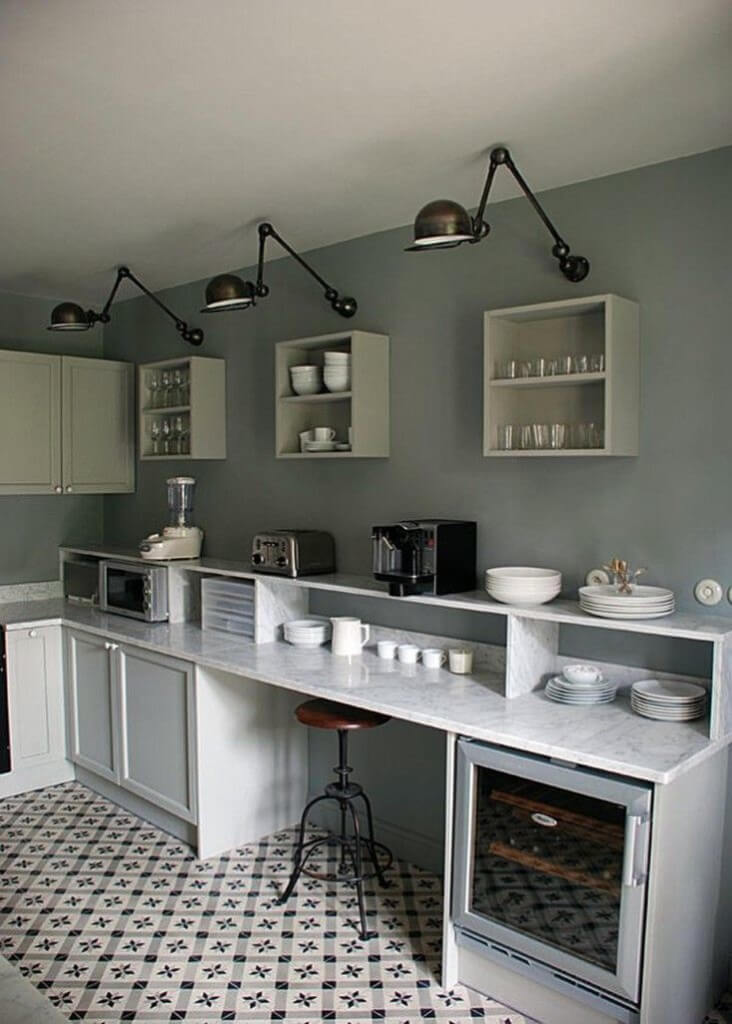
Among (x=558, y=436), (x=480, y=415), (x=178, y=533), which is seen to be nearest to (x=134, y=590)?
(x=178, y=533)

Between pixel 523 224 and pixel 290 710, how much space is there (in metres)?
2.16

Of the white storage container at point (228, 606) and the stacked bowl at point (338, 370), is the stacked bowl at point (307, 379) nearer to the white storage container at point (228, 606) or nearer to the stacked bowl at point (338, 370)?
the stacked bowl at point (338, 370)

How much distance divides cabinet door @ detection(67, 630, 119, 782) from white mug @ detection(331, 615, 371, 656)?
3.66 feet

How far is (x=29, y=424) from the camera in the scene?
14.5ft

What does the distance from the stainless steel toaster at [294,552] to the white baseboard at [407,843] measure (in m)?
1.04

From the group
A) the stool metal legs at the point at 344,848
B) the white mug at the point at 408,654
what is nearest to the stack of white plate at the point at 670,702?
the white mug at the point at 408,654

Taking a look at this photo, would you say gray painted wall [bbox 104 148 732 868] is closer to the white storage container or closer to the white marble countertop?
the white marble countertop

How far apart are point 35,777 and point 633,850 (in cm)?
302

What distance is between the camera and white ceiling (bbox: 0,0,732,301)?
183cm

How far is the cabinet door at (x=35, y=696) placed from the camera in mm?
4039

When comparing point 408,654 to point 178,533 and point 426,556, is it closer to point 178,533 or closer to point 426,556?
point 426,556

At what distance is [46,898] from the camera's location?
3.12 m

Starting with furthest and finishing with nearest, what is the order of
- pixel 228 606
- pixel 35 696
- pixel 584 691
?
pixel 35 696 < pixel 228 606 < pixel 584 691

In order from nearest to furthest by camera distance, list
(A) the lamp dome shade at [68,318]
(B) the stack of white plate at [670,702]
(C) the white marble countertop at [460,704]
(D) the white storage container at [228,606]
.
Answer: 1. (C) the white marble countertop at [460,704]
2. (B) the stack of white plate at [670,702]
3. (D) the white storage container at [228,606]
4. (A) the lamp dome shade at [68,318]
